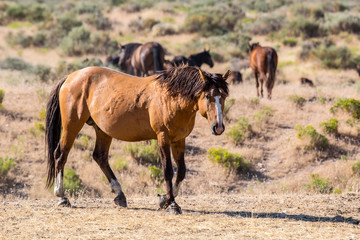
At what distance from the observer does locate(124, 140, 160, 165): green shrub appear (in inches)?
471

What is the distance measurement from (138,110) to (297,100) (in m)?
8.87

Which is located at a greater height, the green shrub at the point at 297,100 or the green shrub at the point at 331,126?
the green shrub at the point at 297,100

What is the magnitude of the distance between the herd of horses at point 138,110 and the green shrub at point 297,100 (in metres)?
8.19

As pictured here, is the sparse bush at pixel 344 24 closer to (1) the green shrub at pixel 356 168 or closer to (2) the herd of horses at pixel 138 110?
(1) the green shrub at pixel 356 168

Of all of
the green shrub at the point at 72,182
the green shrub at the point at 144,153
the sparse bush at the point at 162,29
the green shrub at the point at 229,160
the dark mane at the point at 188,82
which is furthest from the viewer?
the sparse bush at the point at 162,29

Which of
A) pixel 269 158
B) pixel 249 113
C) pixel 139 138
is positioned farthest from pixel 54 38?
pixel 139 138

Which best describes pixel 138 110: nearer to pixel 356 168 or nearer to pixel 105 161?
pixel 105 161

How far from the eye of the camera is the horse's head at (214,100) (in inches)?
241

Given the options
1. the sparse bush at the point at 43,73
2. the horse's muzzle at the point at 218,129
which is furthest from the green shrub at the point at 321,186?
the sparse bush at the point at 43,73

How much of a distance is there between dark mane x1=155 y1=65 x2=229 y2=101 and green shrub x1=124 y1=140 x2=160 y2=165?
16.9 feet

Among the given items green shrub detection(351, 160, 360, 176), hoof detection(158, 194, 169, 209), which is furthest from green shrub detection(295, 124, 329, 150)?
hoof detection(158, 194, 169, 209)

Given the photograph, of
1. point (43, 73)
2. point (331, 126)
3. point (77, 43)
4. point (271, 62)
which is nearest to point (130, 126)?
point (331, 126)

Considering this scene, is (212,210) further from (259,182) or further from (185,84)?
(259,182)

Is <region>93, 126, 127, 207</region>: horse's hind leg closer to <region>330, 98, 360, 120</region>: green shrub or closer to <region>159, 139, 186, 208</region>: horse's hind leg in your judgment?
<region>159, 139, 186, 208</region>: horse's hind leg
